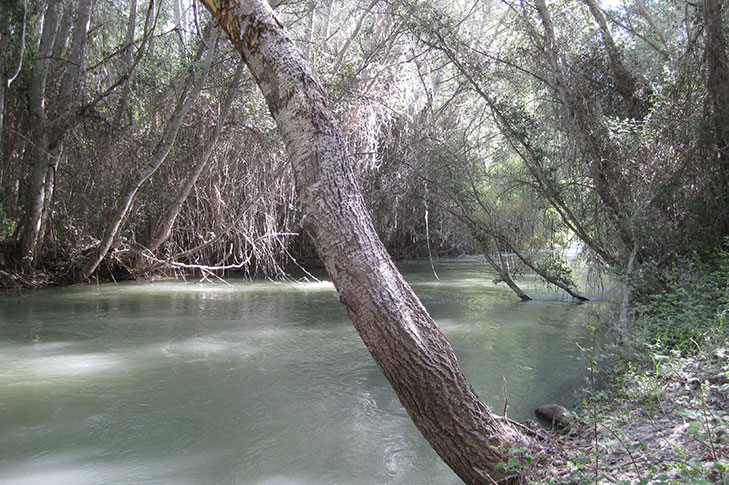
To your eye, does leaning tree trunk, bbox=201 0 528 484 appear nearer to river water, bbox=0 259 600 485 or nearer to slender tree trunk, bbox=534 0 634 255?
river water, bbox=0 259 600 485

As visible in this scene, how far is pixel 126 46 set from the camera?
891 cm

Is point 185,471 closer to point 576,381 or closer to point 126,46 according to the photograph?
point 576,381

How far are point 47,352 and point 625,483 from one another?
613 cm

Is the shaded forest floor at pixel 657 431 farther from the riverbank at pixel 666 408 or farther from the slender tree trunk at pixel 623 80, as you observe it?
the slender tree trunk at pixel 623 80

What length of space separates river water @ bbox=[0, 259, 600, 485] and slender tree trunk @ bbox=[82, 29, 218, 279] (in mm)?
1054

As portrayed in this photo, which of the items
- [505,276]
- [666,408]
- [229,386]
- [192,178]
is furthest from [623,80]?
[229,386]

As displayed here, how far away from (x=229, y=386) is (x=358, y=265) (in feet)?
10.7

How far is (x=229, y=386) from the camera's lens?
548 cm

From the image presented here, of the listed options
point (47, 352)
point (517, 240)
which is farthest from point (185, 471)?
point (517, 240)

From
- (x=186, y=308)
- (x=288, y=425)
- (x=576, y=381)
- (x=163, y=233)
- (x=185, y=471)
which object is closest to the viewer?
(x=185, y=471)

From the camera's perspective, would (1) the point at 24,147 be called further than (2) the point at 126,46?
Yes

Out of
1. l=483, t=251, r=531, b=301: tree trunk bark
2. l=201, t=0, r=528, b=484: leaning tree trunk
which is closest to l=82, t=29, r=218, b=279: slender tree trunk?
A: l=483, t=251, r=531, b=301: tree trunk bark

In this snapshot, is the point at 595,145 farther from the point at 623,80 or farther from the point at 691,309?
the point at 691,309

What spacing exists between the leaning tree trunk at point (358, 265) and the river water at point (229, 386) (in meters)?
0.96
